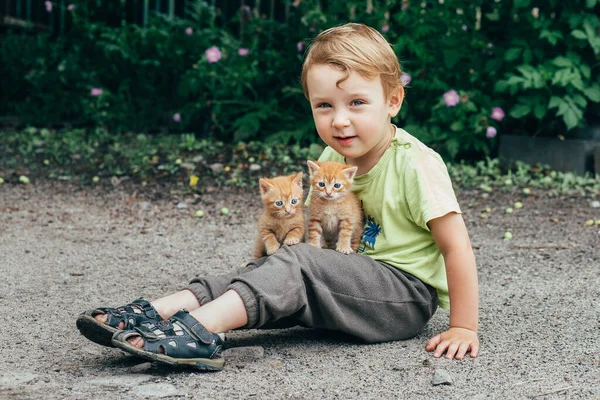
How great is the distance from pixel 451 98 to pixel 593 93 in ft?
3.13

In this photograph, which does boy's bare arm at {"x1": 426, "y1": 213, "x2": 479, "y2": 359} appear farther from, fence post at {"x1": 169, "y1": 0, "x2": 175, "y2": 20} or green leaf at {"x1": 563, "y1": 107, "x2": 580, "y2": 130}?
fence post at {"x1": 169, "y1": 0, "x2": 175, "y2": 20}

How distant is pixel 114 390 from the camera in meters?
2.15

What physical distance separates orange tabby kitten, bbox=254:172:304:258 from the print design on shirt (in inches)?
8.2

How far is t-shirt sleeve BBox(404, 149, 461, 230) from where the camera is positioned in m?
2.49

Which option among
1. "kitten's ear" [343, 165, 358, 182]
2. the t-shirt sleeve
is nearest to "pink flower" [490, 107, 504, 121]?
the t-shirt sleeve

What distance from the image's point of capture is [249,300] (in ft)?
7.73

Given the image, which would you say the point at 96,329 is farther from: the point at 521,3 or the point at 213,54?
the point at 213,54

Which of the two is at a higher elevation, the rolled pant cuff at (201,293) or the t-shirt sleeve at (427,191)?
the t-shirt sleeve at (427,191)

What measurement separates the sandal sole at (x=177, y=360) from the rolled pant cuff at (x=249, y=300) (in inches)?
5.7

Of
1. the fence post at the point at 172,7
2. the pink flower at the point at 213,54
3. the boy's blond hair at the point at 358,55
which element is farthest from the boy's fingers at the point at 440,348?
the fence post at the point at 172,7

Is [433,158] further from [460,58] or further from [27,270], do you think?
[460,58]

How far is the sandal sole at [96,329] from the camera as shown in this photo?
2.28 metres

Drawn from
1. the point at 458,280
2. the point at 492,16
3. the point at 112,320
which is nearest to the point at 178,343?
the point at 112,320

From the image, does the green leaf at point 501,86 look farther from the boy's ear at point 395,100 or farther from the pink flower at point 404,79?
the boy's ear at point 395,100
